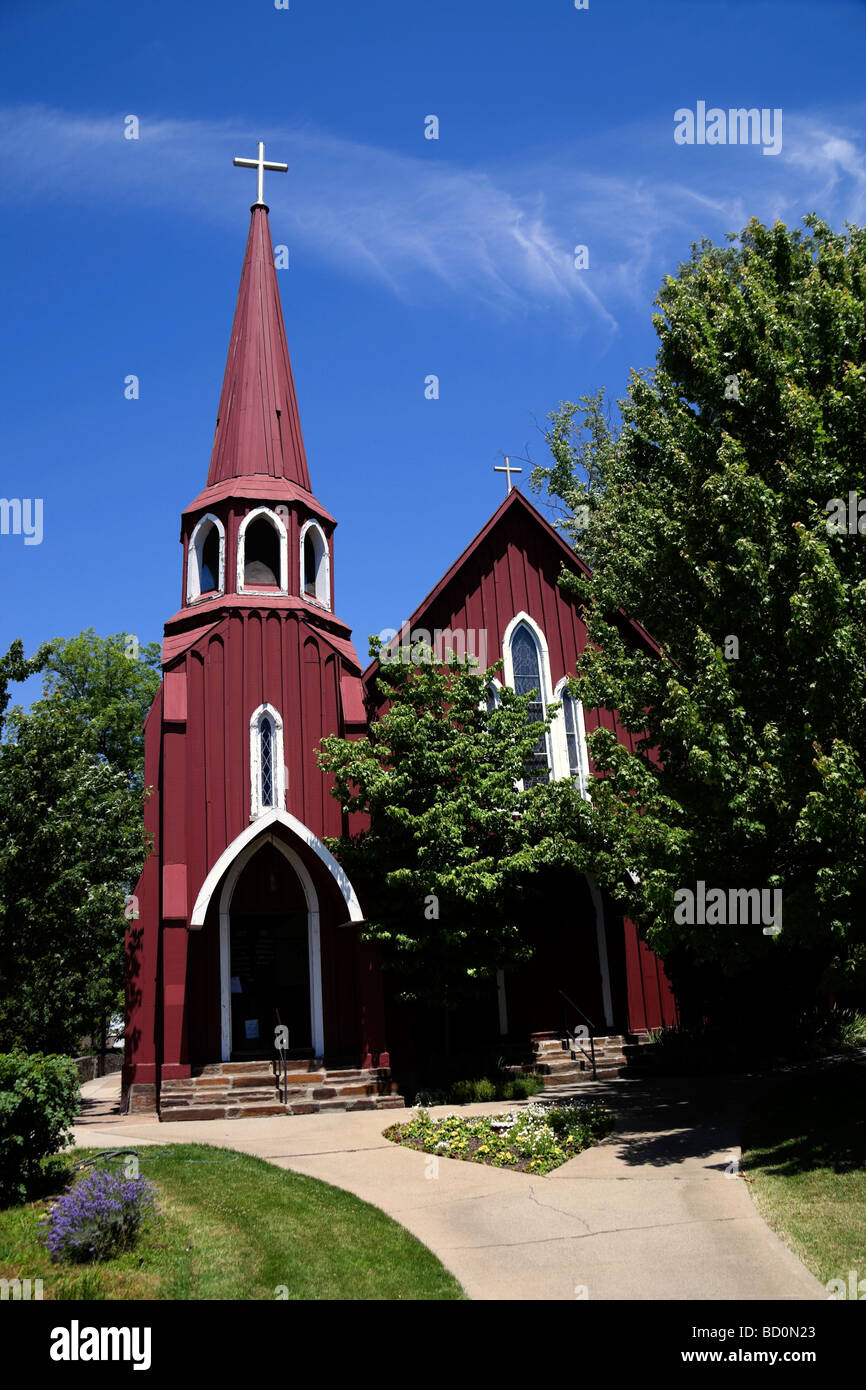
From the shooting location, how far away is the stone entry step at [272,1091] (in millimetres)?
15516

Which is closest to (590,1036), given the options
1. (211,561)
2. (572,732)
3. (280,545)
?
(572,732)

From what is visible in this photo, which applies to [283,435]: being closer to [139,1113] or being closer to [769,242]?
[769,242]

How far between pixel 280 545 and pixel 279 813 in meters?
6.27

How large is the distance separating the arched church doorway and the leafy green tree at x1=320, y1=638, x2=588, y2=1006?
1629mm

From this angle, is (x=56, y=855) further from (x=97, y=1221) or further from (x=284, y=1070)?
(x=97, y=1221)

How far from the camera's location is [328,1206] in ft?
30.8

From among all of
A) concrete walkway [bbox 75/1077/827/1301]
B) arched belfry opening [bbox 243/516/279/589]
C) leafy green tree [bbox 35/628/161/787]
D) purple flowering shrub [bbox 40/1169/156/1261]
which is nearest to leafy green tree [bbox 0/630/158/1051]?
concrete walkway [bbox 75/1077/827/1301]

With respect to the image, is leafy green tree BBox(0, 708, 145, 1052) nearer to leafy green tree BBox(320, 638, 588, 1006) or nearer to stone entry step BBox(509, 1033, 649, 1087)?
leafy green tree BBox(320, 638, 588, 1006)

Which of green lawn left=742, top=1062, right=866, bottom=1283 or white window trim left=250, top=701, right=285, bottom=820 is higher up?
white window trim left=250, top=701, right=285, bottom=820

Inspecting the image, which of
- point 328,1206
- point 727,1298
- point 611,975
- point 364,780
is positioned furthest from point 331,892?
point 727,1298

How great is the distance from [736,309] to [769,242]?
1.87m

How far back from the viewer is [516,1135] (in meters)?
12.3

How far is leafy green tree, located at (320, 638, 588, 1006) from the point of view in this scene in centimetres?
1600

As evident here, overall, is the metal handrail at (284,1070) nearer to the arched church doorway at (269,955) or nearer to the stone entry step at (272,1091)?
the stone entry step at (272,1091)
